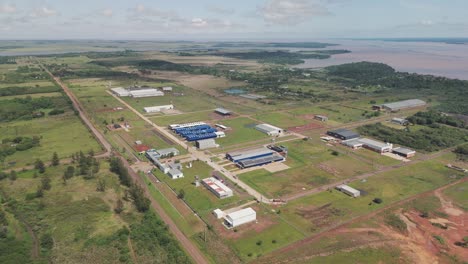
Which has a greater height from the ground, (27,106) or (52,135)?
(27,106)

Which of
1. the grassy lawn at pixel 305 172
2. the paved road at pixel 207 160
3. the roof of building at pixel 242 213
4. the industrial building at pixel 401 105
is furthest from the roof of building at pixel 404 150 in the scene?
the industrial building at pixel 401 105

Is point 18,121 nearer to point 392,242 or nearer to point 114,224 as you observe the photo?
point 114,224

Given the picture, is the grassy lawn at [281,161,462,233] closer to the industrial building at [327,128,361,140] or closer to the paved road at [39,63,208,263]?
the paved road at [39,63,208,263]

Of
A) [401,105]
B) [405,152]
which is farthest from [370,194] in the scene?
[401,105]

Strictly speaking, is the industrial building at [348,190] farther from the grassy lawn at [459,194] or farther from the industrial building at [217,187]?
the industrial building at [217,187]

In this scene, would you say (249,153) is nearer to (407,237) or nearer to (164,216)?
(164,216)

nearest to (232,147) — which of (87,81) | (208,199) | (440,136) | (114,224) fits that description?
(208,199)
